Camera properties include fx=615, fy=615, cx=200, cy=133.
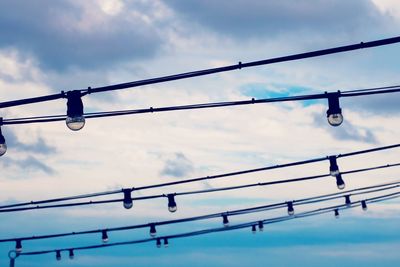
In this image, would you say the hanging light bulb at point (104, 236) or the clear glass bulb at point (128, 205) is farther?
the hanging light bulb at point (104, 236)

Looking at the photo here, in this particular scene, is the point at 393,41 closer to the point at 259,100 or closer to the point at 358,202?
the point at 259,100

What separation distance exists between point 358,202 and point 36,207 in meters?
8.37

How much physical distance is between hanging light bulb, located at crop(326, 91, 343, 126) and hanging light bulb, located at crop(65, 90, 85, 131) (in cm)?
307

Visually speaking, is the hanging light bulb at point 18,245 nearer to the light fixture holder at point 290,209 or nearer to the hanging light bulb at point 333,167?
the light fixture holder at point 290,209

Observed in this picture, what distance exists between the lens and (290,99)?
24.6 feet

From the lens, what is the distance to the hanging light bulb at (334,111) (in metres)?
7.75

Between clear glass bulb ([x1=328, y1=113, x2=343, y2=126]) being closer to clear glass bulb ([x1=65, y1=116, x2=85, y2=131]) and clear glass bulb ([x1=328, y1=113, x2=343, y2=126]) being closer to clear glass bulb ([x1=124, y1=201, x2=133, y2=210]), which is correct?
clear glass bulb ([x1=65, y1=116, x2=85, y2=131])

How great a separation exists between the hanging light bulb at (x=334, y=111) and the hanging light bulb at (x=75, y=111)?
3.07 m

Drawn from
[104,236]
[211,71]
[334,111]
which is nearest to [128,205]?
[104,236]

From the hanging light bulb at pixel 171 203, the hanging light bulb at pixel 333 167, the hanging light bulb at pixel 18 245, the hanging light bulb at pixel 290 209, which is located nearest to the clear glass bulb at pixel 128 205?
the hanging light bulb at pixel 171 203

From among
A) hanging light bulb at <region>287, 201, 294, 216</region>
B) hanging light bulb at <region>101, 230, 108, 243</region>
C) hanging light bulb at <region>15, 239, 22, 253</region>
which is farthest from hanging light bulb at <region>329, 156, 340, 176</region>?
hanging light bulb at <region>15, 239, 22, 253</region>

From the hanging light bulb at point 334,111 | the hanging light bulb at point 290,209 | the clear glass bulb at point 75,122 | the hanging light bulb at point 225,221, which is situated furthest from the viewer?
the hanging light bulb at point 225,221

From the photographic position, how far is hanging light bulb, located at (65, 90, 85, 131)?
23.1 feet

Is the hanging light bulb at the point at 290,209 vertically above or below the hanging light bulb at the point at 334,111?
above
